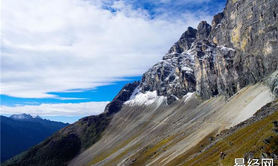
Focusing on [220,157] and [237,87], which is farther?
[237,87]

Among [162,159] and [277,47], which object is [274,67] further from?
[162,159]

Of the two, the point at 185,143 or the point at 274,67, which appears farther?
the point at 274,67

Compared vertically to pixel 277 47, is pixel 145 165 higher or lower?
lower

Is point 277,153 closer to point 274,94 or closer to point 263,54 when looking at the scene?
point 274,94

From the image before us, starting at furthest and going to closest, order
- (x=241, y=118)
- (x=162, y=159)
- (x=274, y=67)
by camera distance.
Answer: (x=274, y=67), (x=241, y=118), (x=162, y=159)

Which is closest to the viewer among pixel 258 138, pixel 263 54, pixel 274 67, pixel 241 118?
pixel 258 138

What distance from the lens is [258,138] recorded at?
6219cm

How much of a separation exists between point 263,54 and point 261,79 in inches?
910

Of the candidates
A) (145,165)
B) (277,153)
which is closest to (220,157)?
(277,153)

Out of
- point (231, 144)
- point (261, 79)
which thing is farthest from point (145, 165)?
point (261, 79)

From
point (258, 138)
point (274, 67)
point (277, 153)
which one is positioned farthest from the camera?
point (274, 67)

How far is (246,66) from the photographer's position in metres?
191

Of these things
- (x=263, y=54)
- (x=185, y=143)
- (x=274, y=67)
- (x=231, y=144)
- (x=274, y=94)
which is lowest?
(x=185, y=143)

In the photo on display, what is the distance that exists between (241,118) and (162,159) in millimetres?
48779
